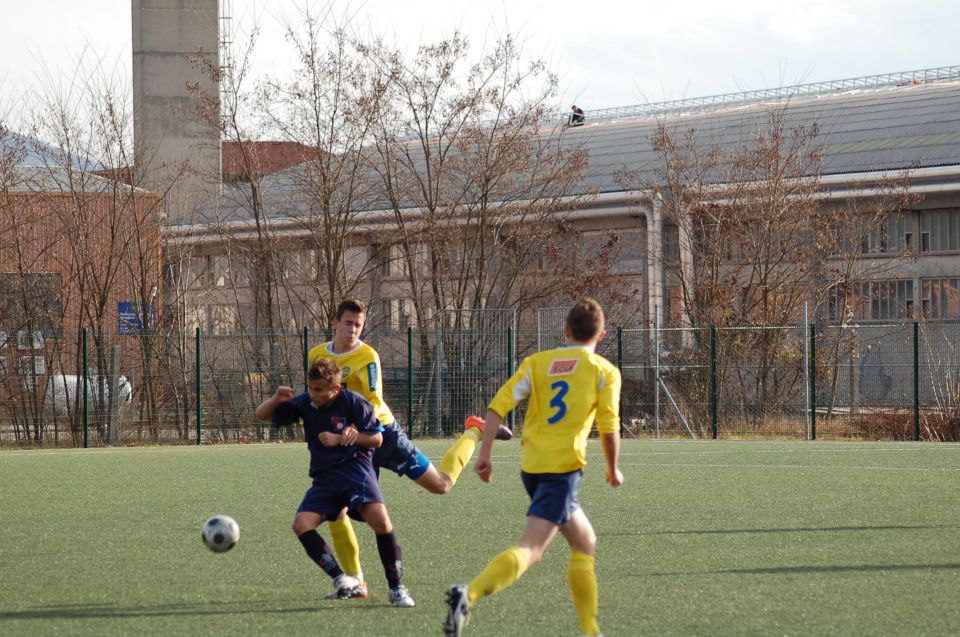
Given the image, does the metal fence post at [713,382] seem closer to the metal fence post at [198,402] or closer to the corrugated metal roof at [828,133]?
the corrugated metal roof at [828,133]

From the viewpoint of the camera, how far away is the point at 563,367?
17.9 feet

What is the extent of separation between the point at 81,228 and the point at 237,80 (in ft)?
13.7

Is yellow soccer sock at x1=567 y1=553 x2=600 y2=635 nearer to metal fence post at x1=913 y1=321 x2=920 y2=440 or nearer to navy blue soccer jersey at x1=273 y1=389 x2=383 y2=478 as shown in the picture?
navy blue soccer jersey at x1=273 y1=389 x2=383 y2=478

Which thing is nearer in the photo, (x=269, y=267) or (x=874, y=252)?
(x=269, y=267)

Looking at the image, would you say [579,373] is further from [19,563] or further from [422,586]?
[19,563]

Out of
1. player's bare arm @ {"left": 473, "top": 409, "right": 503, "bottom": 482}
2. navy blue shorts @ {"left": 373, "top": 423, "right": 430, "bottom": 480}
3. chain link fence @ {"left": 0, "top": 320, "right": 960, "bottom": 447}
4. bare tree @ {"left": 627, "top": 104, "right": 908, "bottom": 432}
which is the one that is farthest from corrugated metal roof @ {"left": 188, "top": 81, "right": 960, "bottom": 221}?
player's bare arm @ {"left": 473, "top": 409, "right": 503, "bottom": 482}

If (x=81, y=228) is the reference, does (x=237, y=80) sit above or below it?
above

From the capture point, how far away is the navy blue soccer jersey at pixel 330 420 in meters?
6.38

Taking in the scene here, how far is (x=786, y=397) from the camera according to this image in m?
23.8

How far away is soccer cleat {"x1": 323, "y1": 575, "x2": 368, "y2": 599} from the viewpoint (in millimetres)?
6401

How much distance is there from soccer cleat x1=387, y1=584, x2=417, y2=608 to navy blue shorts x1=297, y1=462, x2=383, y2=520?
1.37 ft

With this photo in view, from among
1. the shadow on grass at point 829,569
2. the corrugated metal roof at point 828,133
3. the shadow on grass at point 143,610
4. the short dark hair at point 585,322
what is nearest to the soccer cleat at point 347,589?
the shadow on grass at point 143,610

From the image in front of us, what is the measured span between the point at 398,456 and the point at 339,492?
0.70m

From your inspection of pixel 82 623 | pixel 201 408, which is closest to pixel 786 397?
pixel 201 408
